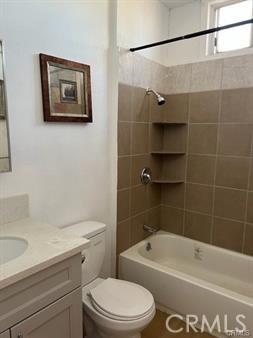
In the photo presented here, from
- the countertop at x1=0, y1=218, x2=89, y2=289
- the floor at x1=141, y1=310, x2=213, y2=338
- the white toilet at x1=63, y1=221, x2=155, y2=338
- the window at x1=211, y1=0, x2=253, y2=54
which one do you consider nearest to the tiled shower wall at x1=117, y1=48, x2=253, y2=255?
the window at x1=211, y1=0, x2=253, y2=54

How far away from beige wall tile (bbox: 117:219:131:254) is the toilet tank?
41cm

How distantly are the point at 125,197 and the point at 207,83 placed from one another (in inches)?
49.6

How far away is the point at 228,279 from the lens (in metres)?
2.20

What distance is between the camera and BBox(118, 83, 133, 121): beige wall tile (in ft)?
6.46

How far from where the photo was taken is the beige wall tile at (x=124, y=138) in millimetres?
2012

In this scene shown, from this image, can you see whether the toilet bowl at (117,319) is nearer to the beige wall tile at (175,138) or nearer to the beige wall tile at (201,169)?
the beige wall tile at (201,169)

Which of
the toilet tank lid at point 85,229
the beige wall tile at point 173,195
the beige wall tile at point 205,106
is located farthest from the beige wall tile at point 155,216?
the beige wall tile at point 205,106

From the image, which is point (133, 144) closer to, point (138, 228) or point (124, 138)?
point (124, 138)

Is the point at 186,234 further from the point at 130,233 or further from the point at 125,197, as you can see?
the point at 125,197

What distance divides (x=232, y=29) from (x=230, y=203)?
154 centimetres

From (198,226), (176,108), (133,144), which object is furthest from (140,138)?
(198,226)

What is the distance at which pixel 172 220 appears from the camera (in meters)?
2.60

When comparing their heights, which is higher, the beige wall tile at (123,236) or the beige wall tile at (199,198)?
the beige wall tile at (199,198)

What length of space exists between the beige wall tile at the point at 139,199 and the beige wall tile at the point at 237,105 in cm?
96
